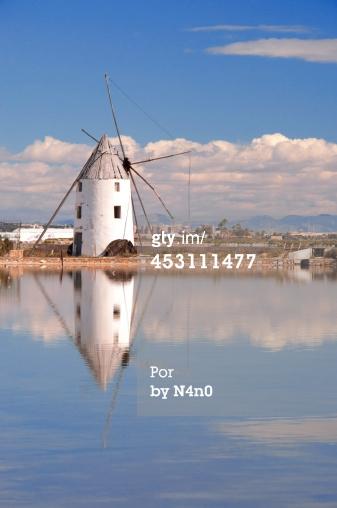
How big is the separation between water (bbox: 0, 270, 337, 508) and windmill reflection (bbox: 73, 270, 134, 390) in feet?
0.12

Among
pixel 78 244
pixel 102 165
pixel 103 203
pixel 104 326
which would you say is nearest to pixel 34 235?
pixel 78 244

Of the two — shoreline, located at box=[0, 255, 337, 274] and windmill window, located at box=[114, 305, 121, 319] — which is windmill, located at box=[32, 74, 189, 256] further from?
windmill window, located at box=[114, 305, 121, 319]

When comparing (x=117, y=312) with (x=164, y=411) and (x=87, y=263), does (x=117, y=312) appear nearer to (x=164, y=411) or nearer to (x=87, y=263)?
(x=164, y=411)

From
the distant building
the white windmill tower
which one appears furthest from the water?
the distant building

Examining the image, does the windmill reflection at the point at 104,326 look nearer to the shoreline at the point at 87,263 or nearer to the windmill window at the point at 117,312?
the windmill window at the point at 117,312

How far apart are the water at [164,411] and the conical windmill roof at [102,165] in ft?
87.6

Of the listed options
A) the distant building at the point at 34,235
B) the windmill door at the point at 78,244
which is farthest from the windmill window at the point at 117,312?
the distant building at the point at 34,235

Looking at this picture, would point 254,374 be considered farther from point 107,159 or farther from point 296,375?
point 107,159

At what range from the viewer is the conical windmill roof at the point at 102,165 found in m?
45.8

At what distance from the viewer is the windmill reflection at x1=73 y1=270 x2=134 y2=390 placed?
1253 cm

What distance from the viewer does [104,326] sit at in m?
17.1

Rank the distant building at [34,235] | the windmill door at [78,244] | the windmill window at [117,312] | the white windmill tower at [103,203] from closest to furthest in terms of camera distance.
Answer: the windmill window at [117,312], the white windmill tower at [103,203], the windmill door at [78,244], the distant building at [34,235]

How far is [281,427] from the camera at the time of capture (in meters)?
8.69

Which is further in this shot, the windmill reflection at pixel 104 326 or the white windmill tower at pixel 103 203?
the white windmill tower at pixel 103 203
